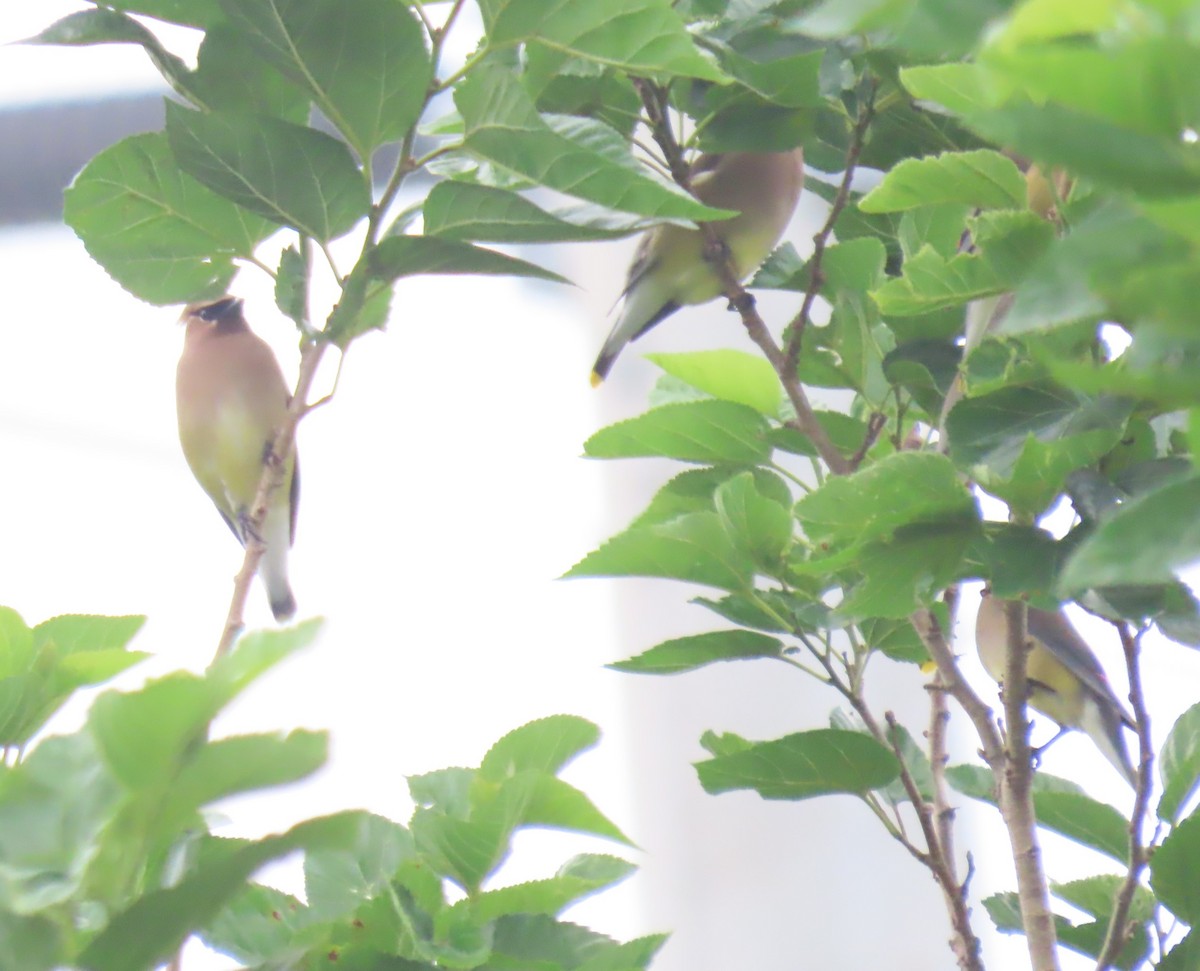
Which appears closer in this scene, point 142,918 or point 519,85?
point 142,918

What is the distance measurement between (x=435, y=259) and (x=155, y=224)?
0.70ft

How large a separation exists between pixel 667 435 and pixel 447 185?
25 centimetres

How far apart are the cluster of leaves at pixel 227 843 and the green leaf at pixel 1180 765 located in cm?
29

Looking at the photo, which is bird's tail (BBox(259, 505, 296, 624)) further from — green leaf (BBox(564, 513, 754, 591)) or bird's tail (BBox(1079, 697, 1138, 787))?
green leaf (BBox(564, 513, 754, 591))

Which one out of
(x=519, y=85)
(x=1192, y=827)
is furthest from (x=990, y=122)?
(x=1192, y=827)

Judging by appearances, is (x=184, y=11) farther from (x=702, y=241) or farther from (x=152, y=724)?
(x=702, y=241)

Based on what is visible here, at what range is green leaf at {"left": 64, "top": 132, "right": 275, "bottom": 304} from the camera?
0.77 metres

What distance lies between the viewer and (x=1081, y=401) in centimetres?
65

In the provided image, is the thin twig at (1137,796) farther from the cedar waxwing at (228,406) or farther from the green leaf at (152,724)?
the cedar waxwing at (228,406)

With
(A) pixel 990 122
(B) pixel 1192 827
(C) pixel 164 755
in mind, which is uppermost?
(A) pixel 990 122

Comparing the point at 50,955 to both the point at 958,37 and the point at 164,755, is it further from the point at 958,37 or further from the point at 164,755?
the point at 958,37

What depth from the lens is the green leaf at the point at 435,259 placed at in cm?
66

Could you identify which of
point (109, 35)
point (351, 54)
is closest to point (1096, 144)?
point (351, 54)

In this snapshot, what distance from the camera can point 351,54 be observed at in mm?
657
